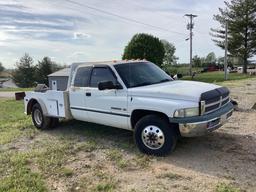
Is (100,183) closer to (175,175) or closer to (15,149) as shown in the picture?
(175,175)

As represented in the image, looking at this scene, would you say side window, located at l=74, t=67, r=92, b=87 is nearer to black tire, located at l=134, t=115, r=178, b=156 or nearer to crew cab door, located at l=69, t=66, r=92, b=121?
crew cab door, located at l=69, t=66, r=92, b=121

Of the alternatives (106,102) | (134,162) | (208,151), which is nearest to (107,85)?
(106,102)

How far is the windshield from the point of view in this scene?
21.3 ft

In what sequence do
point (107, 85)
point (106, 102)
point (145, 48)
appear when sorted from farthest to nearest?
point (145, 48)
point (106, 102)
point (107, 85)

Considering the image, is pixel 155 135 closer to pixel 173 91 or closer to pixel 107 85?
pixel 173 91

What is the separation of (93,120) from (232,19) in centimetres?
4982

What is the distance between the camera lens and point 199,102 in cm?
542

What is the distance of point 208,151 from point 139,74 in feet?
6.85

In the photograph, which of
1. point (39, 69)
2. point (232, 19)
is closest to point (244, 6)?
point (232, 19)

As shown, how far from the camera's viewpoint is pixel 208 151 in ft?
19.8

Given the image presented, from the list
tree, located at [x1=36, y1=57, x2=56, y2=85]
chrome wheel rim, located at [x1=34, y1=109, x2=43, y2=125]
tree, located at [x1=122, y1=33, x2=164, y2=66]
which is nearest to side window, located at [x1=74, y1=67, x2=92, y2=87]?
chrome wheel rim, located at [x1=34, y1=109, x2=43, y2=125]

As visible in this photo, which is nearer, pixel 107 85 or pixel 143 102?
pixel 143 102

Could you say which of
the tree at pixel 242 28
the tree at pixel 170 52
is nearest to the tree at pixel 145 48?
the tree at pixel 242 28

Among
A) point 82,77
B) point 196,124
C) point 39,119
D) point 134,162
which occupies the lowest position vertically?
point 134,162
